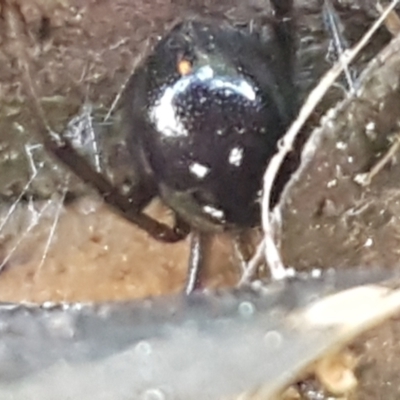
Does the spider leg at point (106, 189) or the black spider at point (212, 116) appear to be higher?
the black spider at point (212, 116)

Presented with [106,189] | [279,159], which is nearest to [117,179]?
[106,189]

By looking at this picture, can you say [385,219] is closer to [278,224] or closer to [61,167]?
[278,224]

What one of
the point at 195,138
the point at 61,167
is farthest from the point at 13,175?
the point at 195,138

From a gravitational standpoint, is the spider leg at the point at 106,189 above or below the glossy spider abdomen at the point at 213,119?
below
